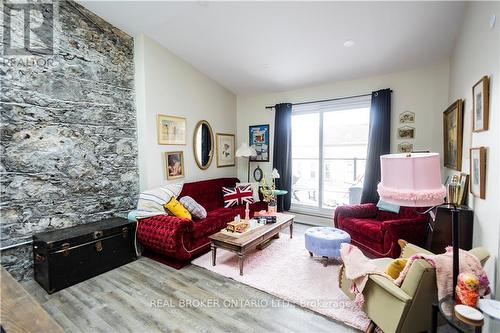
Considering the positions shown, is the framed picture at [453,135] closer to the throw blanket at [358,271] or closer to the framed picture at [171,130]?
the throw blanket at [358,271]

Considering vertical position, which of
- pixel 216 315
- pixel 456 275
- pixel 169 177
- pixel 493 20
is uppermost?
pixel 493 20

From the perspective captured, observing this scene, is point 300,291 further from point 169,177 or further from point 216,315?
point 169,177

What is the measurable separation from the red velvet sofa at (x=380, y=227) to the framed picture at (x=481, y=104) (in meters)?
1.22

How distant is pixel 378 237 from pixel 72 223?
3731 mm

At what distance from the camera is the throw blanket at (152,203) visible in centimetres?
309

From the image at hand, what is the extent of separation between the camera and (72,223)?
9.48 feet

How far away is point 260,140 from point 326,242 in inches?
111

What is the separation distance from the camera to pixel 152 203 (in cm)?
314

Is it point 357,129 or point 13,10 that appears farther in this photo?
point 357,129

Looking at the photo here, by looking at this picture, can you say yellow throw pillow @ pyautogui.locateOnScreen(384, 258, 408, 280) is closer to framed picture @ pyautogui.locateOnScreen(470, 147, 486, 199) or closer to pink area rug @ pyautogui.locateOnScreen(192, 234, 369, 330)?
pink area rug @ pyautogui.locateOnScreen(192, 234, 369, 330)

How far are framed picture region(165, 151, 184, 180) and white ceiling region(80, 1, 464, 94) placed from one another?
1.66m

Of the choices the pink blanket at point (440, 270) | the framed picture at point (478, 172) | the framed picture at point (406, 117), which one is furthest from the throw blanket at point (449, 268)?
the framed picture at point (406, 117)

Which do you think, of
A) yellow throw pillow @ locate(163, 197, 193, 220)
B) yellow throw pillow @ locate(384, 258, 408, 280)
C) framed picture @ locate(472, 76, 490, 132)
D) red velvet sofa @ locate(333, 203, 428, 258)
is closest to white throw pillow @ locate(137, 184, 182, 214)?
yellow throw pillow @ locate(163, 197, 193, 220)

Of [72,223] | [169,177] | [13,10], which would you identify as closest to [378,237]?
[169,177]
